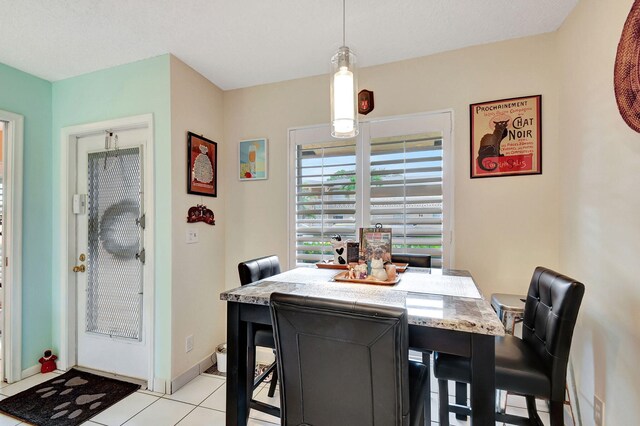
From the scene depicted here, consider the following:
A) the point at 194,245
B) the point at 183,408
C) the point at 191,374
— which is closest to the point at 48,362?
the point at 191,374

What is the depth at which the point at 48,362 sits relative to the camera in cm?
257

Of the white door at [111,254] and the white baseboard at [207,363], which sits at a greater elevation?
the white door at [111,254]

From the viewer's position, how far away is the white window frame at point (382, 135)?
92.0 inches

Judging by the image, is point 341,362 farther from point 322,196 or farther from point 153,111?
point 153,111

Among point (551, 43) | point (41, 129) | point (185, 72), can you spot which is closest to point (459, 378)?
point (551, 43)

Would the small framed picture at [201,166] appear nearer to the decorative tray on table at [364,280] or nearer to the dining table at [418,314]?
the dining table at [418,314]

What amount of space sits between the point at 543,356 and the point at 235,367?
1354 millimetres

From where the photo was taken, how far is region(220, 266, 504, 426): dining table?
1031mm

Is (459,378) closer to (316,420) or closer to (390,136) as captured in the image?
(316,420)

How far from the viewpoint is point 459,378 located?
1.29 m

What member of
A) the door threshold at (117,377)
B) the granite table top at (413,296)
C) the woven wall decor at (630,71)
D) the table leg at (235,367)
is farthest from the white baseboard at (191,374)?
the woven wall decor at (630,71)

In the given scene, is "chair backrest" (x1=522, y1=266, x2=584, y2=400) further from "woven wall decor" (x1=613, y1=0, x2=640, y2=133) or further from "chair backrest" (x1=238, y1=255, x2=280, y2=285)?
"chair backrest" (x1=238, y1=255, x2=280, y2=285)

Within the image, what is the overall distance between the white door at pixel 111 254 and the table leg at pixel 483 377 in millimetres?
2383

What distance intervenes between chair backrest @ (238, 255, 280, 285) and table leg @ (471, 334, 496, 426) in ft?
4.07
